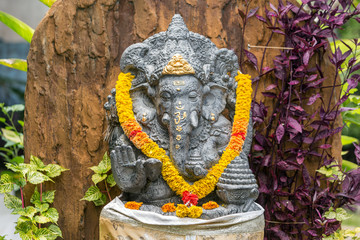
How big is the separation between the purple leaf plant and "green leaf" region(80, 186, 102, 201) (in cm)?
127

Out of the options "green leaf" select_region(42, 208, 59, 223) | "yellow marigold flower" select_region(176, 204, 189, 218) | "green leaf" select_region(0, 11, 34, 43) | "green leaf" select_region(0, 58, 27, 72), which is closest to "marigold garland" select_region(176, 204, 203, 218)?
"yellow marigold flower" select_region(176, 204, 189, 218)

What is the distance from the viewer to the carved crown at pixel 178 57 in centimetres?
303

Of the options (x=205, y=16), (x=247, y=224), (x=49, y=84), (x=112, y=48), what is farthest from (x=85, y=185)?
(x=205, y=16)

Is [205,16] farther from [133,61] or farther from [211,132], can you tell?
[211,132]

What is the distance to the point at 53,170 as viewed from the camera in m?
3.58

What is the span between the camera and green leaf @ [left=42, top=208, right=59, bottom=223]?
11.4 feet

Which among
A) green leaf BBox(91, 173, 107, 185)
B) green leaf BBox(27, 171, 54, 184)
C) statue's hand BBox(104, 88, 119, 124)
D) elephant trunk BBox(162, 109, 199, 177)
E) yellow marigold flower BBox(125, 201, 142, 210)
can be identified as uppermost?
statue's hand BBox(104, 88, 119, 124)

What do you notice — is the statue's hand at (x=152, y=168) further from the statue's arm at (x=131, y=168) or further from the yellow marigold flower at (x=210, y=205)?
the yellow marigold flower at (x=210, y=205)

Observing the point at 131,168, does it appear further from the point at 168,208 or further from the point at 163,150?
the point at 168,208

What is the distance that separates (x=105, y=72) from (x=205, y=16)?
933 millimetres

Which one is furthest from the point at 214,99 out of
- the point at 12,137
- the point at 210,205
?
the point at 12,137

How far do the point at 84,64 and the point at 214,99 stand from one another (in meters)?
1.17

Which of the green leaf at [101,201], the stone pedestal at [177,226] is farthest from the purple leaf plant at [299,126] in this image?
the green leaf at [101,201]

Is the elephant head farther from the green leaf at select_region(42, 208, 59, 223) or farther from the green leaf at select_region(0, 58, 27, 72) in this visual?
the green leaf at select_region(0, 58, 27, 72)
